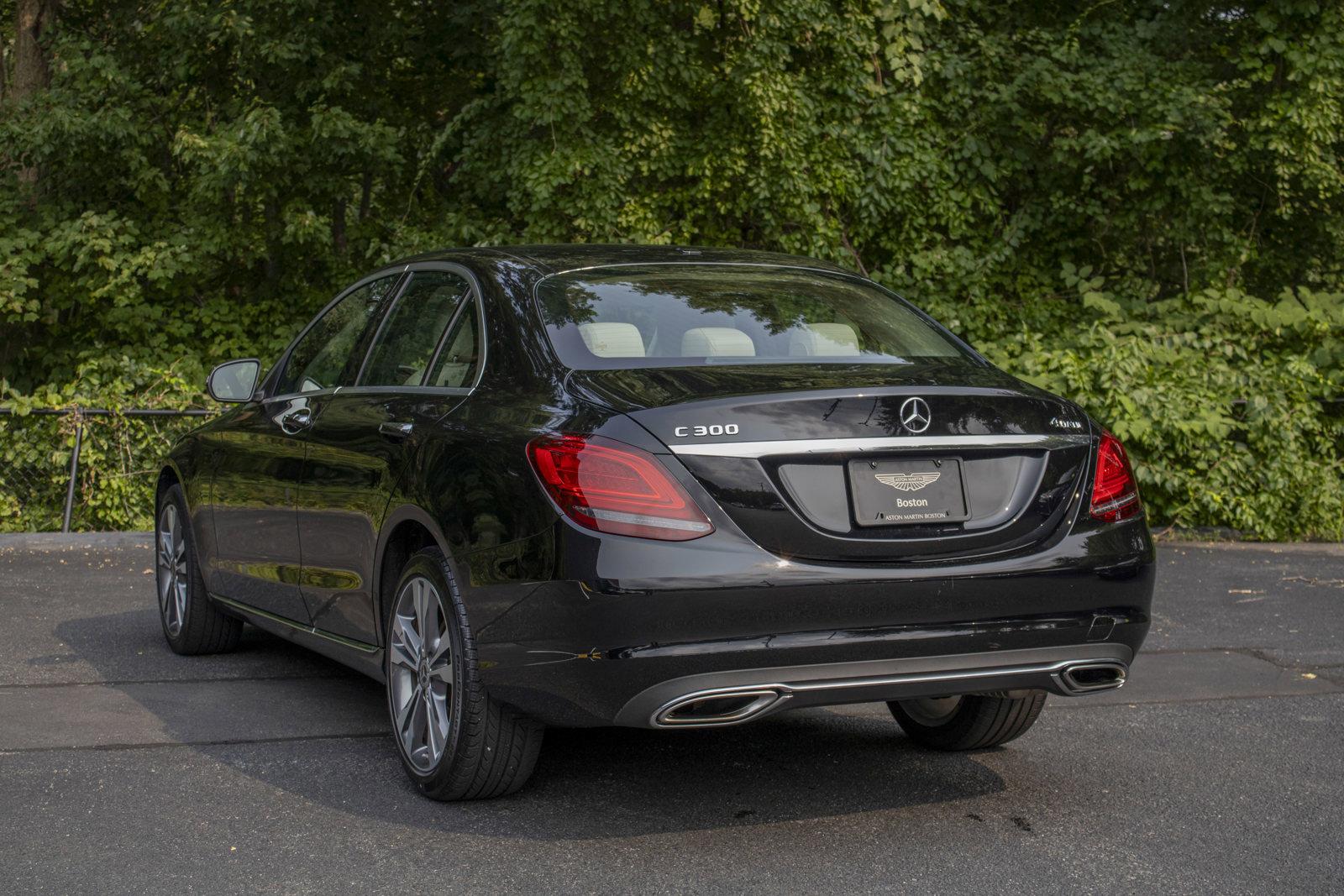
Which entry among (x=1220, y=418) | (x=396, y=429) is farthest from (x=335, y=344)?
(x=1220, y=418)

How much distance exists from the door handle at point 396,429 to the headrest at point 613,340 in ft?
2.09

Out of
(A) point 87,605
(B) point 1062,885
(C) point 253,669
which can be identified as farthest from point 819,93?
(B) point 1062,885

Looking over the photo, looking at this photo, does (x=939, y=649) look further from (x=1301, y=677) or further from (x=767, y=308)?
(x=1301, y=677)

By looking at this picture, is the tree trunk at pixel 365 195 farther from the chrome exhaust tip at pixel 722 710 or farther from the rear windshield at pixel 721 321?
the chrome exhaust tip at pixel 722 710

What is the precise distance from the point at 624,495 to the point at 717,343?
0.88m

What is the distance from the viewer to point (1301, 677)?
6.76 meters

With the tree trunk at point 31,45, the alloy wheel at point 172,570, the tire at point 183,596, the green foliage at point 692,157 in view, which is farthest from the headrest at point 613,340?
the tree trunk at point 31,45

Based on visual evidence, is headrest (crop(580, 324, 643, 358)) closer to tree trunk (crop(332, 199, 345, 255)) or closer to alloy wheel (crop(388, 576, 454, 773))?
alloy wheel (crop(388, 576, 454, 773))

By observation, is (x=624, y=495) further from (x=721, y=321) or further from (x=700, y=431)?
(x=721, y=321)

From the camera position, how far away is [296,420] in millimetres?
5844

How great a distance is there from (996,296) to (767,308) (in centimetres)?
1235

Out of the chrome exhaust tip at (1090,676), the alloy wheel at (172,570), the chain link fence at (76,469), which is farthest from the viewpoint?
the chain link fence at (76,469)

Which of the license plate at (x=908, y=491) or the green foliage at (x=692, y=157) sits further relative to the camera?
the green foliage at (x=692, y=157)

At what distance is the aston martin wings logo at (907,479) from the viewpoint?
4.11 meters
